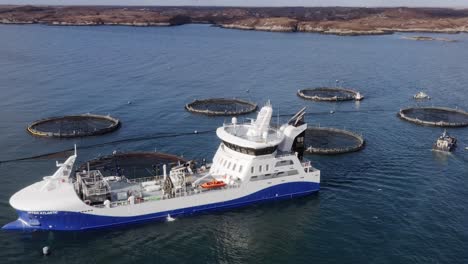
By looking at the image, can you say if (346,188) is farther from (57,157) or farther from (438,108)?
(438,108)

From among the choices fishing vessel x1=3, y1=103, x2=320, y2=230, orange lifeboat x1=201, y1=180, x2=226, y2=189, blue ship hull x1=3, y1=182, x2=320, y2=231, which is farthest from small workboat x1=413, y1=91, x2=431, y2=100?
orange lifeboat x1=201, y1=180, x2=226, y2=189

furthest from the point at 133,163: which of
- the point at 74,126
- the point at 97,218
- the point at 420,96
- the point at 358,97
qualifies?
the point at 420,96

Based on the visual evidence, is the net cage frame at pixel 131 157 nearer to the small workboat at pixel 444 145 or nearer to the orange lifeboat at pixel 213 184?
the orange lifeboat at pixel 213 184

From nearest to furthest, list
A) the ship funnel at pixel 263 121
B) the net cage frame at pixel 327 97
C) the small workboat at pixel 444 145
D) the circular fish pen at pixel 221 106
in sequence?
the ship funnel at pixel 263 121, the small workboat at pixel 444 145, the circular fish pen at pixel 221 106, the net cage frame at pixel 327 97

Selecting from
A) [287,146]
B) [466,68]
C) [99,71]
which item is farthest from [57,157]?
[466,68]

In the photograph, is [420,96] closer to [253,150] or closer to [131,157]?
[253,150]

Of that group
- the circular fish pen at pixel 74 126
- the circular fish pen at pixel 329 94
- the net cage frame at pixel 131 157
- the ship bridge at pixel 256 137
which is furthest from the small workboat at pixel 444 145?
the circular fish pen at pixel 74 126
